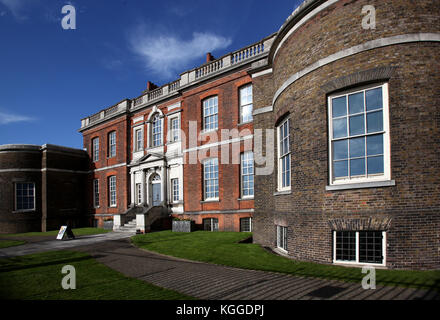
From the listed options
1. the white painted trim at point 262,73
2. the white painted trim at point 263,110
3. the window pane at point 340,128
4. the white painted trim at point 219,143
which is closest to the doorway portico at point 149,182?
the white painted trim at point 219,143

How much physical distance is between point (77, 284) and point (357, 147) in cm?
808

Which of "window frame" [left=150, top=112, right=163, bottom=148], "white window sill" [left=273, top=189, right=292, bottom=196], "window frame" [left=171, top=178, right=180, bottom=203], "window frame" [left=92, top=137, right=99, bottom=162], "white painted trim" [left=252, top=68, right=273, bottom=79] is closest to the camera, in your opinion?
"white window sill" [left=273, top=189, right=292, bottom=196]

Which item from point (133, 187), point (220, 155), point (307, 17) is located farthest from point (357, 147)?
point (133, 187)

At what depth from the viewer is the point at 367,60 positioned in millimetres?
7691

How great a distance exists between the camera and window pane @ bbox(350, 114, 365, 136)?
783 cm

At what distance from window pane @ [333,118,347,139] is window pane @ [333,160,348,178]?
764mm

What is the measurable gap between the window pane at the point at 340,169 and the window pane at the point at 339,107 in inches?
54.5

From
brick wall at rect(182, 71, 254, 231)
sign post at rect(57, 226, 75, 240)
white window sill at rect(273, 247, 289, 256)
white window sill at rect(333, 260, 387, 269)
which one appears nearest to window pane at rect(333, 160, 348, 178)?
white window sill at rect(333, 260, 387, 269)

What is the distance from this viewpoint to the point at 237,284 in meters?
6.40

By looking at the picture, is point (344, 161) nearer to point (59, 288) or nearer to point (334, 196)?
point (334, 196)

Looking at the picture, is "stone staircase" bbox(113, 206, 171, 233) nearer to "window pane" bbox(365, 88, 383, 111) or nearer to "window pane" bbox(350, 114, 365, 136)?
"window pane" bbox(350, 114, 365, 136)

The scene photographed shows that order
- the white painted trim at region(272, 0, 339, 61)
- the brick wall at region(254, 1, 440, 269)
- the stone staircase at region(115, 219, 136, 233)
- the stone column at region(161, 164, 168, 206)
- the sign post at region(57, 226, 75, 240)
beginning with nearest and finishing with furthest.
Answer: the brick wall at region(254, 1, 440, 269), the white painted trim at region(272, 0, 339, 61), the sign post at region(57, 226, 75, 240), the stone staircase at region(115, 219, 136, 233), the stone column at region(161, 164, 168, 206)
